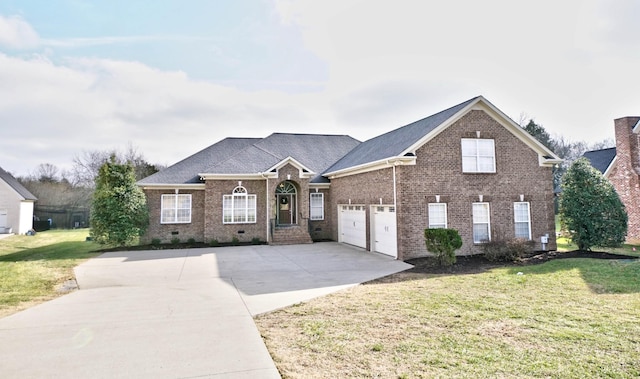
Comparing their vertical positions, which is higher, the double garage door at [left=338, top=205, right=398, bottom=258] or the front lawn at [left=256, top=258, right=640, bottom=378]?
the double garage door at [left=338, top=205, right=398, bottom=258]

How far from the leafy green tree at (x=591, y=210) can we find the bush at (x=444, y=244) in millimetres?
6759

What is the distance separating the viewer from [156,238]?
19.6m

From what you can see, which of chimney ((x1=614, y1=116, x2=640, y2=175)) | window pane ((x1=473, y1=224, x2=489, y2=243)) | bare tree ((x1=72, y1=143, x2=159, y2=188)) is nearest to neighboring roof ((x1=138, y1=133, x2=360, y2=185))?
window pane ((x1=473, y1=224, x2=489, y2=243))

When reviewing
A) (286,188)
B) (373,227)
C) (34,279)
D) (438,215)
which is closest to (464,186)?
(438,215)

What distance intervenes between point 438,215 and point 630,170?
13.7 meters

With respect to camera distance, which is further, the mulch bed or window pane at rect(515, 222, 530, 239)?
window pane at rect(515, 222, 530, 239)

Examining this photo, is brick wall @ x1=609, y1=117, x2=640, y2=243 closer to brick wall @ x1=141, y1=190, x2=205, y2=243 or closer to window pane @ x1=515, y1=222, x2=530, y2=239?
window pane @ x1=515, y1=222, x2=530, y2=239

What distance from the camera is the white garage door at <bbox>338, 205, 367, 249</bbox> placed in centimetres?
1695

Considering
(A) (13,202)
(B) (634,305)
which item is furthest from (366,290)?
(A) (13,202)

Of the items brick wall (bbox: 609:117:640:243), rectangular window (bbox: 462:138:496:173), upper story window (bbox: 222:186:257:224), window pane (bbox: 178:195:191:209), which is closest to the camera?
rectangular window (bbox: 462:138:496:173)

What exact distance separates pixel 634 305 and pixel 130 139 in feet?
170

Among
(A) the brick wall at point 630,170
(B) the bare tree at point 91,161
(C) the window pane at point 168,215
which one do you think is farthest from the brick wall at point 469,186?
(B) the bare tree at point 91,161

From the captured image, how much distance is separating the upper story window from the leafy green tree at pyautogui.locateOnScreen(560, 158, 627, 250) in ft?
52.4

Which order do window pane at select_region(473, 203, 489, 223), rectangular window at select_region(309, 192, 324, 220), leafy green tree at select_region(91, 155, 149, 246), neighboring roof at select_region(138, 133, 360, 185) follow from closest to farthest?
window pane at select_region(473, 203, 489, 223), leafy green tree at select_region(91, 155, 149, 246), neighboring roof at select_region(138, 133, 360, 185), rectangular window at select_region(309, 192, 324, 220)
